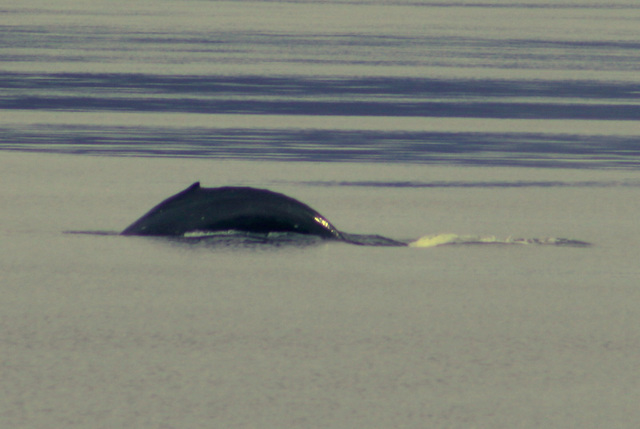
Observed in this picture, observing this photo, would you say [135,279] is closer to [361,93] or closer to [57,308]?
[57,308]

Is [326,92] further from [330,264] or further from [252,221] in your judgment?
[330,264]

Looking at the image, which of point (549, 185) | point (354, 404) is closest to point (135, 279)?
point (354, 404)

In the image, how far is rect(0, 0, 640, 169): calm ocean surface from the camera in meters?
16.6

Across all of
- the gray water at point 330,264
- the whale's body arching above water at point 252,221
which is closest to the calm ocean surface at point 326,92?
the gray water at point 330,264

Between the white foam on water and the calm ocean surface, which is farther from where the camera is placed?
the calm ocean surface

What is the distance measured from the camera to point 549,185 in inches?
526

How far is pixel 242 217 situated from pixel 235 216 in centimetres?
5

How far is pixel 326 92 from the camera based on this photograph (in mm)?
24688

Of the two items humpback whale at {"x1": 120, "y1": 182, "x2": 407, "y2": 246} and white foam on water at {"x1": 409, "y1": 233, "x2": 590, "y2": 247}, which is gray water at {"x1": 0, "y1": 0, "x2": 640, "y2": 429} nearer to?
white foam on water at {"x1": 409, "y1": 233, "x2": 590, "y2": 247}

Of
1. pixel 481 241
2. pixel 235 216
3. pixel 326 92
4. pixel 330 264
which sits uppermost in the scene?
pixel 326 92

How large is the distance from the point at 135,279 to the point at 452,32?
1626 inches

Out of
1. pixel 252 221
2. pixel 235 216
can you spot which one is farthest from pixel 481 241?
pixel 235 216

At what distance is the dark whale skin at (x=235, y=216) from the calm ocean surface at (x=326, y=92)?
5137 mm

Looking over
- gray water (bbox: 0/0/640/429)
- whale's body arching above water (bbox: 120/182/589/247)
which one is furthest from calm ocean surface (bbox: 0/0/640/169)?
whale's body arching above water (bbox: 120/182/589/247)
